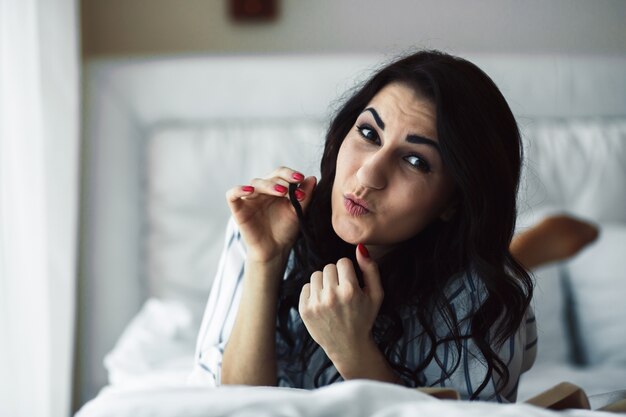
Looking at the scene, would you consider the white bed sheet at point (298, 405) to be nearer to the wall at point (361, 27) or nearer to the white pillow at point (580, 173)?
the white pillow at point (580, 173)

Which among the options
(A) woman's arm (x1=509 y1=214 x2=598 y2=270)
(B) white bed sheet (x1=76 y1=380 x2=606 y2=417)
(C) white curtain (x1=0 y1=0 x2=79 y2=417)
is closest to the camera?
(B) white bed sheet (x1=76 y1=380 x2=606 y2=417)

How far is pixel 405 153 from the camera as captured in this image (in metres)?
1.04

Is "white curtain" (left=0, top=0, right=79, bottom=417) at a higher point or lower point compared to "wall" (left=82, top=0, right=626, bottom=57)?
lower

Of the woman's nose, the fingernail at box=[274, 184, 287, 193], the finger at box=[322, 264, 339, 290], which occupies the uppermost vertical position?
the woman's nose

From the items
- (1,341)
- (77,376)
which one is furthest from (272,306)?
(77,376)

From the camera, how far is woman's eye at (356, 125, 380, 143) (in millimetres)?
1074

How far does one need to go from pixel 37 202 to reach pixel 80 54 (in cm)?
65

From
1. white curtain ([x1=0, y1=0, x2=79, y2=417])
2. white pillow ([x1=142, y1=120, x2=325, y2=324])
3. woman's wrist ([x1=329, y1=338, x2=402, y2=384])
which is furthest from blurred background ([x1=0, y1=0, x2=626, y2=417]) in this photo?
woman's wrist ([x1=329, y1=338, x2=402, y2=384])

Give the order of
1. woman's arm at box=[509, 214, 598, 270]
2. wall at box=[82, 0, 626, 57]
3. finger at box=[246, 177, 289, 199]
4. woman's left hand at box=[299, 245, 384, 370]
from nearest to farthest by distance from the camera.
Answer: woman's left hand at box=[299, 245, 384, 370] < finger at box=[246, 177, 289, 199] < woman's arm at box=[509, 214, 598, 270] < wall at box=[82, 0, 626, 57]

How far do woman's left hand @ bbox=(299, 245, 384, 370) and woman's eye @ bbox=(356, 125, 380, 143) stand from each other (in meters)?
0.17

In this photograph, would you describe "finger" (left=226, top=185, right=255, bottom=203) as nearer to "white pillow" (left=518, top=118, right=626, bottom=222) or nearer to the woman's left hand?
the woman's left hand

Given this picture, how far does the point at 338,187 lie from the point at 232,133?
37.3 inches

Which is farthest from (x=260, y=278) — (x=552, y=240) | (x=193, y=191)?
(x=552, y=240)

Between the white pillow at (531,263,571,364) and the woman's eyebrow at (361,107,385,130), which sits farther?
the white pillow at (531,263,571,364)
